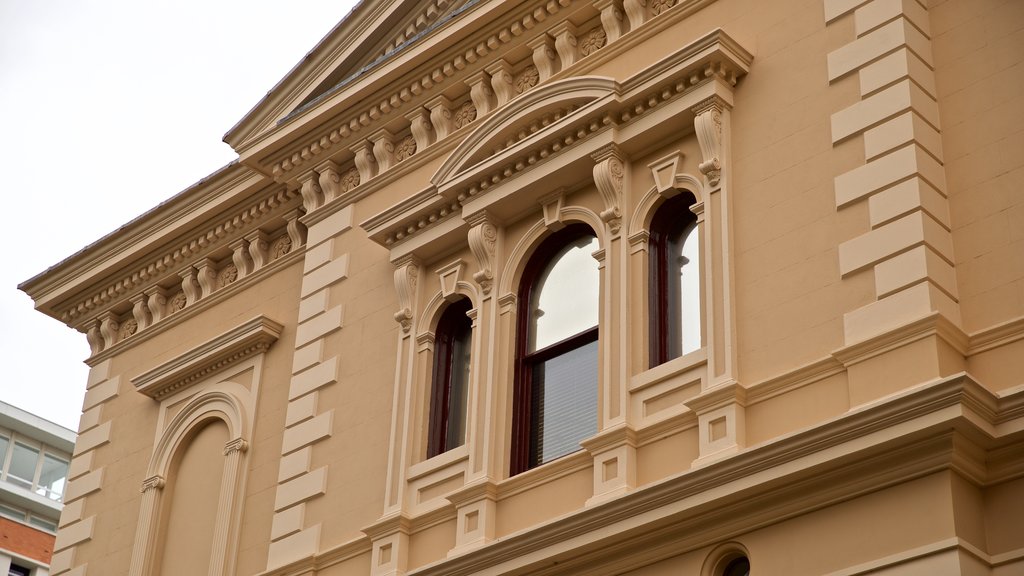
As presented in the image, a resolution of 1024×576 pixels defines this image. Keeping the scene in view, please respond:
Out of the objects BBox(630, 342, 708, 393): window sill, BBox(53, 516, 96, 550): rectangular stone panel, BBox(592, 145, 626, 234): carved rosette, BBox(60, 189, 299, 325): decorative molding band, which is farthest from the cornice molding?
BBox(53, 516, 96, 550): rectangular stone panel

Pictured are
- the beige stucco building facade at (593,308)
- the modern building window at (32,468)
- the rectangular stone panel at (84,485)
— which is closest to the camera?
the beige stucco building facade at (593,308)

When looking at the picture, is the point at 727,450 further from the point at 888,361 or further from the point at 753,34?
the point at 753,34

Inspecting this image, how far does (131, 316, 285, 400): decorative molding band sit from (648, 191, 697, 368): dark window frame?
6169mm

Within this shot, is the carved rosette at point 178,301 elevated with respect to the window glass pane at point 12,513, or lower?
lower

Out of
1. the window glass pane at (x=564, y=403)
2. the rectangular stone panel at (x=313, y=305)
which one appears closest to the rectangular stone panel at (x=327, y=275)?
the rectangular stone panel at (x=313, y=305)

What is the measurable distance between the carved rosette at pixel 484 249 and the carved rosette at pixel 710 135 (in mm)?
2599

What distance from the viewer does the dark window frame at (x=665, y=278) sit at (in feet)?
46.4

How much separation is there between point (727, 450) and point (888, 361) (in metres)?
1.56

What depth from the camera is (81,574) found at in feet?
65.3

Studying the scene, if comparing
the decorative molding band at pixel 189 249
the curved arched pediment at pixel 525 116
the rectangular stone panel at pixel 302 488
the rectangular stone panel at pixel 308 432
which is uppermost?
the decorative molding band at pixel 189 249

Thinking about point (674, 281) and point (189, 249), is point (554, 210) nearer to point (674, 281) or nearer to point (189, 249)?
point (674, 281)

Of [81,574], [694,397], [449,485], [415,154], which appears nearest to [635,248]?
[694,397]

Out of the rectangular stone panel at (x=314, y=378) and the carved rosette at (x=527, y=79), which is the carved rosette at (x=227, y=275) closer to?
the rectangular stone panel at (x=314, y=378)

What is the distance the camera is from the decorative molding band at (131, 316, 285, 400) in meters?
19.0
